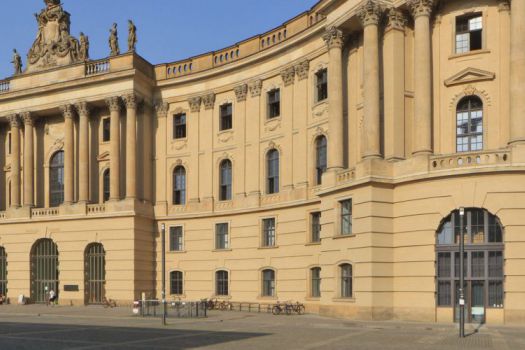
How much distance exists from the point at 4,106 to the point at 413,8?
35935 mm

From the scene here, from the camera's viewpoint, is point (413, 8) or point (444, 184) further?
point (413, 8)

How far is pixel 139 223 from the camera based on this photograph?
5059cm

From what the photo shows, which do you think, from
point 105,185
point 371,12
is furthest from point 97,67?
→ point 371,12

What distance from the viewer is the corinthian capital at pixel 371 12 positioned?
3562 centimetres

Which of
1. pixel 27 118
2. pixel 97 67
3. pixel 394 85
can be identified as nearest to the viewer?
pixel 394 85

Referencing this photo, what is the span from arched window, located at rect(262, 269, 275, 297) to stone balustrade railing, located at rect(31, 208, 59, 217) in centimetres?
1778

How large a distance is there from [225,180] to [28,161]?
16678mm

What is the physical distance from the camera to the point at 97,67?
52.5m

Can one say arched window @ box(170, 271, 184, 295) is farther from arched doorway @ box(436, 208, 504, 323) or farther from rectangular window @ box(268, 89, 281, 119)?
arched doorway @ box(436, 208, 504, 323)

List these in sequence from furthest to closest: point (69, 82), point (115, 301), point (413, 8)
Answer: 1. point (69, 82)
2. point (115, 301)
3. point (413, 8)

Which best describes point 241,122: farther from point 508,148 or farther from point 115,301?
point 508,148

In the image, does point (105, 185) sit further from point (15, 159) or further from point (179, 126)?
point (15, 159)

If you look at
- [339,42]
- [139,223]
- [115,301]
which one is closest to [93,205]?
[139,223]

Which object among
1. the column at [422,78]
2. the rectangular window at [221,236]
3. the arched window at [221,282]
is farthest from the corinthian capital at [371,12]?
the arched window at [221,282]
